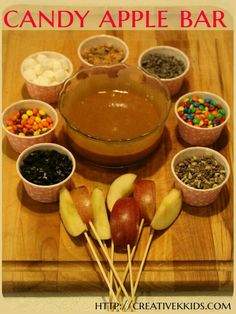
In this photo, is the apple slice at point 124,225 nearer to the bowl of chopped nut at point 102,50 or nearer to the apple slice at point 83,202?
the apple slice at point 83,202

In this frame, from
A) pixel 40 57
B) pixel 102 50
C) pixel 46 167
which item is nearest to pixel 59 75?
pixel 40 57

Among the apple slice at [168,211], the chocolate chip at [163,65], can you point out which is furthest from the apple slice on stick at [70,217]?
the chocolate chip at [163,65]

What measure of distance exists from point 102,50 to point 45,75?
296 mm

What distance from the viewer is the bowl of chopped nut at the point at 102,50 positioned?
7.37 feet

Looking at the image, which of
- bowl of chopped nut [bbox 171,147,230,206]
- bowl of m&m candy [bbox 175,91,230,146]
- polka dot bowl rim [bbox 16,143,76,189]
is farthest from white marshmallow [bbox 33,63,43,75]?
bowl of chopped nut [bbox 171,147,230,206]

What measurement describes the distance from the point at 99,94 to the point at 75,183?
37 cm

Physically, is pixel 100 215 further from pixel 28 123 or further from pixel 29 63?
pixel 29 63

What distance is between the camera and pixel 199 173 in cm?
187

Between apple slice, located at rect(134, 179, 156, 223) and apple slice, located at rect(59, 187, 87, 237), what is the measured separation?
0.21 m

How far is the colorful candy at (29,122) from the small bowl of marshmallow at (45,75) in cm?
11

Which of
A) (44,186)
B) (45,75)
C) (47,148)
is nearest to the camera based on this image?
(44,186)

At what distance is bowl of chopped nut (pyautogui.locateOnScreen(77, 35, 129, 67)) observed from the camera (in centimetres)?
225

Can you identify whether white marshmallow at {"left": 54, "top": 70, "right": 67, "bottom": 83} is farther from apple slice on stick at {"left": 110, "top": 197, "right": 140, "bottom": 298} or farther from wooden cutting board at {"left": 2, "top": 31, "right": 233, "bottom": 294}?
apple slice on stick at {"left": 110, "top": 197, "right": 140, "bottom": 298}

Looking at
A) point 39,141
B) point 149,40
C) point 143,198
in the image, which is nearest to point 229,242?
point 143,198
